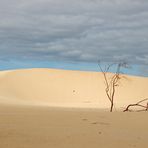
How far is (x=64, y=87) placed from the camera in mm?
47906

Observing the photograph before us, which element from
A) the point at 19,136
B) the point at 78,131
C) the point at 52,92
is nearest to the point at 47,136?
the point at 19,136

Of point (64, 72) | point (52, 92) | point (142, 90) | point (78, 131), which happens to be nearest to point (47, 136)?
point (78, 131)

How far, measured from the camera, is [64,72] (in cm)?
5306

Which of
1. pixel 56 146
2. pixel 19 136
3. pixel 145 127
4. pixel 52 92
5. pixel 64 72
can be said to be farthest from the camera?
pixel 64 72

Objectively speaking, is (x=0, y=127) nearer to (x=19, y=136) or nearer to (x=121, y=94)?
(x=19, y=136)

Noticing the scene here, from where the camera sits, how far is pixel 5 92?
4103cm

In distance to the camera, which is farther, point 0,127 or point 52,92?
point 52,92

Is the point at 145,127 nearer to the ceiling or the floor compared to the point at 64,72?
nearer to the floor

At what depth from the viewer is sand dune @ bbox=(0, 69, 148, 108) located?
4350 centimetres

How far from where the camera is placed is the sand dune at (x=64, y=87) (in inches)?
1713

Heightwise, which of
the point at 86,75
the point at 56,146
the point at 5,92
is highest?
the point at 86,75

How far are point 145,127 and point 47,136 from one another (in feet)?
11.9

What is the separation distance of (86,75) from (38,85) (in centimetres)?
751

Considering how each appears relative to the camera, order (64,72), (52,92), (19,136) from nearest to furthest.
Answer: (19,136) < (52,92) < (64,72)
